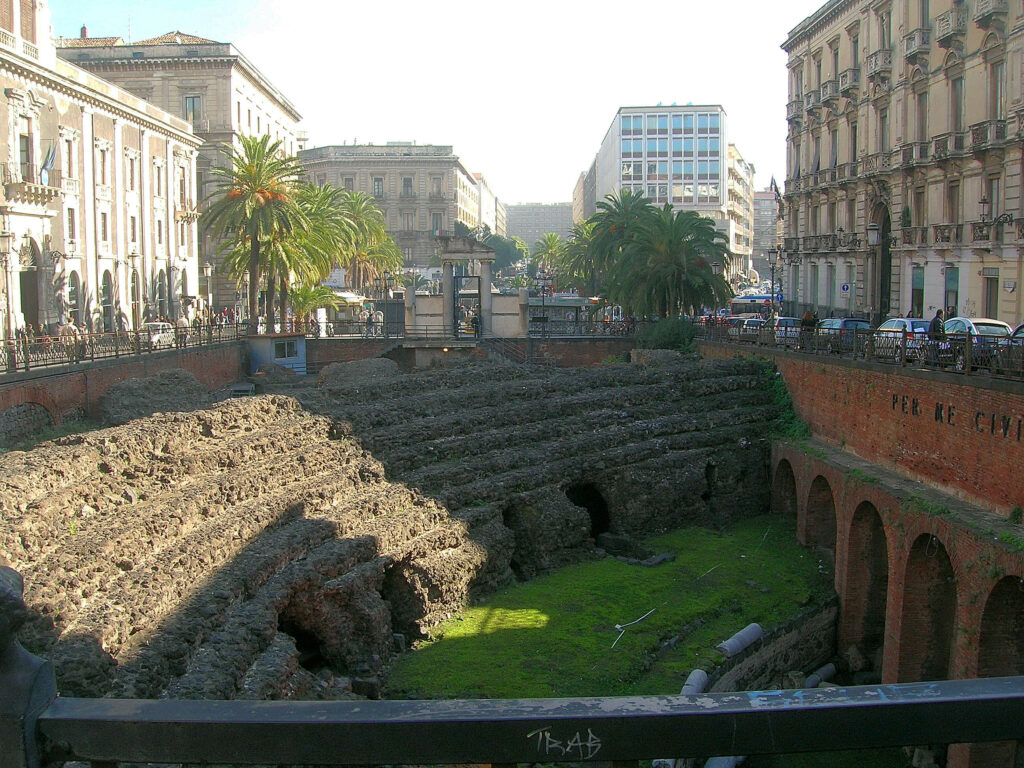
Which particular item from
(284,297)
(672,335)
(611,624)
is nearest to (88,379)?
(611,624)

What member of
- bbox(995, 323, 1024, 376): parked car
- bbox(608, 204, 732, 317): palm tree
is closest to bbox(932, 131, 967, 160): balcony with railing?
bbox(608, 204, 732, 317): palm tree

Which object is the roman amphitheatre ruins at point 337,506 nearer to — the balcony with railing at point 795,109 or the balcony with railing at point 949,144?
the balcony with railing at point 949,144

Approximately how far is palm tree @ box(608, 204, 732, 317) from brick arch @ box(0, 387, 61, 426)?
24944 mm

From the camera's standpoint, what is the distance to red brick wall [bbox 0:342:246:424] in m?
23.6

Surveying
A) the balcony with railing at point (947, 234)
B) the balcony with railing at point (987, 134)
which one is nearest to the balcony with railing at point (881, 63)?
the balcony with railing at point (947, 234)

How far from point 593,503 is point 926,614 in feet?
30.1

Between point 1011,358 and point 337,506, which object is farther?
point 337,506

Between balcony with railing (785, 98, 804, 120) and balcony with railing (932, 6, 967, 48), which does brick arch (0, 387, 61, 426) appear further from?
balcony with railing (785, 98, 804, 120)

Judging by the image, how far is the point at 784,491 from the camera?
26.7 metres

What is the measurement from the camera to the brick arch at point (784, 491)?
1041 inches

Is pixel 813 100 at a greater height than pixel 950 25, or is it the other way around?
pixel 813 100

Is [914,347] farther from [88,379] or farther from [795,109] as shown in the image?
[795,109]

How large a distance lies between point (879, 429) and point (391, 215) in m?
93.3

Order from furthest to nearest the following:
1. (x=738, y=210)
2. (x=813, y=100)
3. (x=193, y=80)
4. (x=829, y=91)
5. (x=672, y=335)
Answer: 1. (x=738, y=210)
2. (x=193, y=80)
3. (x=813, y=100)
4. (x=829, y=91)
5. (x=672, y=335)
